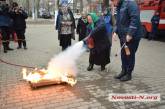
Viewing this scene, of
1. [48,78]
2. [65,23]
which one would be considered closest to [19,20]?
[65,23]

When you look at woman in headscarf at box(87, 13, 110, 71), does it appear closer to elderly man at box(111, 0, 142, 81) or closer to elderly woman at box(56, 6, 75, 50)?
elderly man at box(111, 0, 142, 81)

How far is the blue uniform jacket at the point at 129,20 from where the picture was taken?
739 cm

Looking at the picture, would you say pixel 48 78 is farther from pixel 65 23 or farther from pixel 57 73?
pixel 65 23

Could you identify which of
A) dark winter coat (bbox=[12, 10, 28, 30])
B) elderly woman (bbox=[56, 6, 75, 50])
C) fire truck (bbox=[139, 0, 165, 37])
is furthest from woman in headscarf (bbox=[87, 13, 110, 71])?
fire truck (bbox=[139, 0, 165, 37])

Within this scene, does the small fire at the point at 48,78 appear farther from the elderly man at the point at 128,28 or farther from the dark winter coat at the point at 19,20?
the dark winter coat at the point at 19,20

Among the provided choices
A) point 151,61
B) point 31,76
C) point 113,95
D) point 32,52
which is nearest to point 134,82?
point 113,95

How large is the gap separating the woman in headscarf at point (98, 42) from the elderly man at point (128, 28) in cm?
81

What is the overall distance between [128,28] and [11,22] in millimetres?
6718

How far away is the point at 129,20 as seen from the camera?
7602 millimetres

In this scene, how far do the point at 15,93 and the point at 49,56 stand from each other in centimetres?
507

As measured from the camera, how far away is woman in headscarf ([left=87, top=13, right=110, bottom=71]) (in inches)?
343

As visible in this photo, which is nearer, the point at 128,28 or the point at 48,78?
the point at 48,78

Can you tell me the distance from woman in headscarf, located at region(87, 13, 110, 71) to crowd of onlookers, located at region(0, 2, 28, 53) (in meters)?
4.63

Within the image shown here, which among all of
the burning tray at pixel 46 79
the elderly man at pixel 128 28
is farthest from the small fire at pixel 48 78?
the elderly man at pixel 128 28
